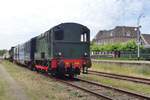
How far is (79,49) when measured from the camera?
927 inches

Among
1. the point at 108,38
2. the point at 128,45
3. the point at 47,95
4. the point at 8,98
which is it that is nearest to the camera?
the point at 8,98

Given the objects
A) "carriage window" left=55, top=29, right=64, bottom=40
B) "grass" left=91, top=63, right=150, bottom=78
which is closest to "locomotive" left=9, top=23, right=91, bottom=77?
"carriage window" left=55, top=29, right=64, bottom=40

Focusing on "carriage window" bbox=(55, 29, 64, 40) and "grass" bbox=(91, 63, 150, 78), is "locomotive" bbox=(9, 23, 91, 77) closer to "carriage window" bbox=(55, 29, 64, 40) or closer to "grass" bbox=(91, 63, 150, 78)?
"carriage window" bbox=(55, 29, 64, 40)

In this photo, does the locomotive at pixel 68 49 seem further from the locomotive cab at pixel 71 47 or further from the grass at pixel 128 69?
the grass at pixel 128 69

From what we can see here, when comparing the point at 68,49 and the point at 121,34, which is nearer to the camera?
the point at 68,49

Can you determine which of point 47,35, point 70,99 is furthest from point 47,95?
point 47,35

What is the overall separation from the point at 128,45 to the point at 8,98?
8599 cm

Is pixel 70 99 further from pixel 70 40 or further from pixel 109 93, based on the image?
pixel 70 40

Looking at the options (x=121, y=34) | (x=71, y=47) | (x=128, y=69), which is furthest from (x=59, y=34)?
(x=121, y=34)

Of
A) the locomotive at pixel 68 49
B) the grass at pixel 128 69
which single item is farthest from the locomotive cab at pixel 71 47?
the grass at pixel 128 69

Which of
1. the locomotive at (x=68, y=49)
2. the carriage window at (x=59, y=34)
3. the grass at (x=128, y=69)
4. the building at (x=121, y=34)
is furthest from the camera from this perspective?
the building at (x=121, y=34)

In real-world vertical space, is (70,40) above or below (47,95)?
above

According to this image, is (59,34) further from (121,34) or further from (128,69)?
(121,34)

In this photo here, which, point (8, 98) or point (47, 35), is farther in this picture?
point (47, 35)
